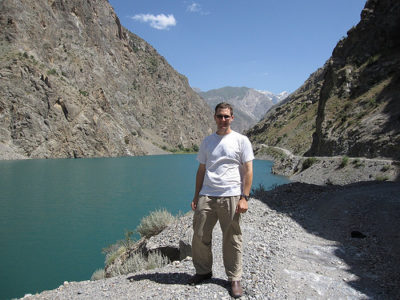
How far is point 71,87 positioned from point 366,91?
7273 centimetres

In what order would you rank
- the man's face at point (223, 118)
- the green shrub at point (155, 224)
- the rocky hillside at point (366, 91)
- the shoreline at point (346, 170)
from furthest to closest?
the rocky hillside at point (366, 91)
the shoreline at point (346, 170)
the green shrub at point (155, 224)
the man's face at point (223, 118)

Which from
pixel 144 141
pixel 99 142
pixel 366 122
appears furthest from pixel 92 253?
pixel 144 141

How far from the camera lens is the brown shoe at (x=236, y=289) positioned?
4312mm

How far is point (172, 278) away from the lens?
16.8ft

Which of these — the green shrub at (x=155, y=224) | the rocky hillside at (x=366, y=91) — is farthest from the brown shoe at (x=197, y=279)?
the rocky hillside at (x=366, y=91)

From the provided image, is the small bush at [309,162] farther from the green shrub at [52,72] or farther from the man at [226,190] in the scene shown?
the green shrub at [52,72]

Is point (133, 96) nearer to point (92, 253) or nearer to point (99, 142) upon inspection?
point (99, 142)

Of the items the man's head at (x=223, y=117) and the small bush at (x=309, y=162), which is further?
the small bush at (x=309, y=162)

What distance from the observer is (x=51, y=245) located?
12773mm

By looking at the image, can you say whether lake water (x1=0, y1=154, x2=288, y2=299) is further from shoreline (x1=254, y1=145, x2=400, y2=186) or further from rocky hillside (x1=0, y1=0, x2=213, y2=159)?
rocky hillside (x1=0, y1=0, x2=213, y2=159)

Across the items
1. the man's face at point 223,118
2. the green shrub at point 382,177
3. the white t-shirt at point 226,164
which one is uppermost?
the man's face at point 223,118

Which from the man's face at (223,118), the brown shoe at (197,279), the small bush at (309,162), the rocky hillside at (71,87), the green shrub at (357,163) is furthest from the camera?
the rocky hillside at (71,87)

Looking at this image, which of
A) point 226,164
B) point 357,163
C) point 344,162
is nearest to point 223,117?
point 226,164

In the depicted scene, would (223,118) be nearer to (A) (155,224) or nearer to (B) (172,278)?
(B) (172,278)
